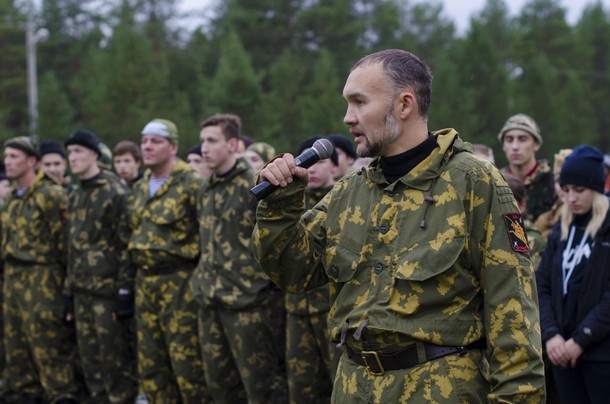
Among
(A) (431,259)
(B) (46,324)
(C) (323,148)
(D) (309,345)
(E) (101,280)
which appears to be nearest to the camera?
(A) (431,259)

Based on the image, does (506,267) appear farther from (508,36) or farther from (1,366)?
(508,36)

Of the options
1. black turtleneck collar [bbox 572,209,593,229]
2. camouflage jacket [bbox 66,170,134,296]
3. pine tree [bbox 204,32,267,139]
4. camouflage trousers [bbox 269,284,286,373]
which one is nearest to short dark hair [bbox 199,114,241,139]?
camouflage trousers [bbox 269,284,286,373]

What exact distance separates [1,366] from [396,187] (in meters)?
7.70

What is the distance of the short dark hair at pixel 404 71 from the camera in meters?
3.15

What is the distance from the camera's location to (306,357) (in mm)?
6590

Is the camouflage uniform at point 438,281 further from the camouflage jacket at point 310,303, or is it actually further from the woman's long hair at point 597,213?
the camouflage jacket at point 310,303

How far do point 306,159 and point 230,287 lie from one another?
3507 mm

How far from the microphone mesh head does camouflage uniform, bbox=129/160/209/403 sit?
3.91 metres

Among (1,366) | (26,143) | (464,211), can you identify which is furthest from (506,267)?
(1,366)

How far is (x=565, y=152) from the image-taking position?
22.7 feet

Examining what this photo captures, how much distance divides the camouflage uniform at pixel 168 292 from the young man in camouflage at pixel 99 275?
1.65 ft

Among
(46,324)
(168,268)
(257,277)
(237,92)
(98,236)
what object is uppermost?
(237,92)

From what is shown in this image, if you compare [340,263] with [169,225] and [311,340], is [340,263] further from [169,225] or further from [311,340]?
[169,225]

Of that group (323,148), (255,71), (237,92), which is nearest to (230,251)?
(323,148)
